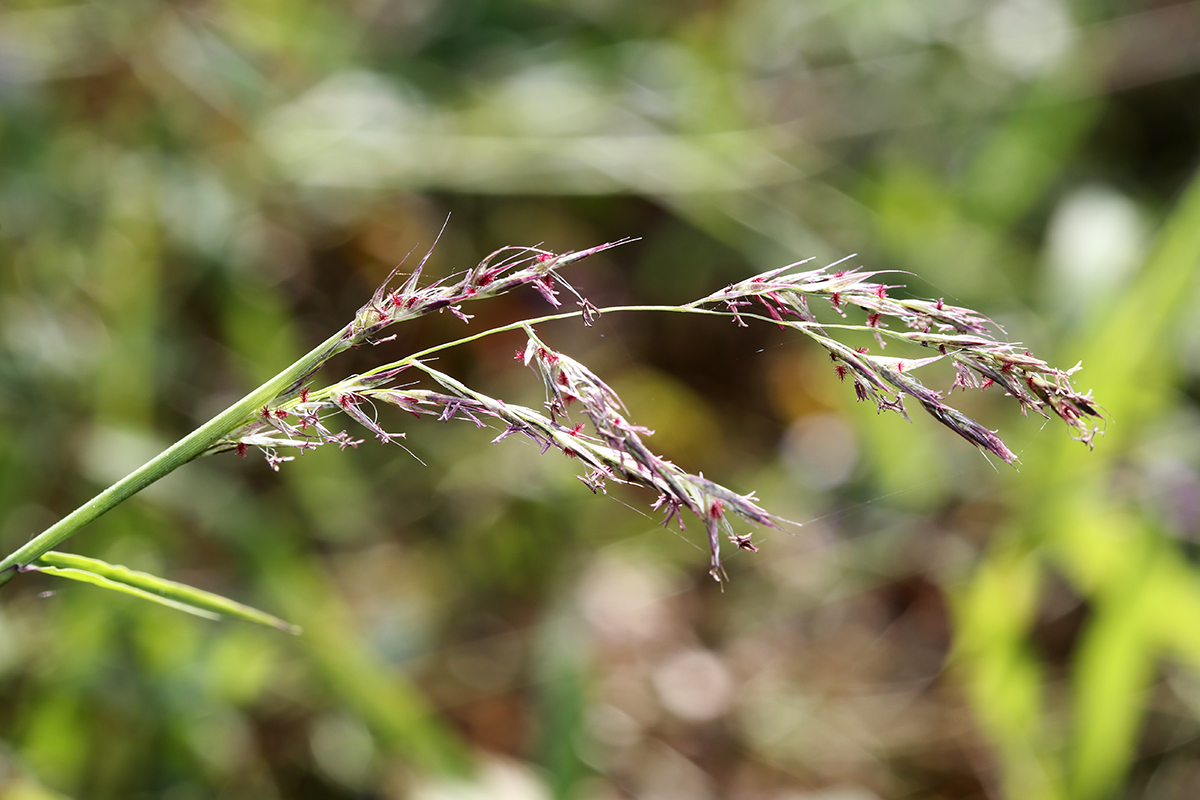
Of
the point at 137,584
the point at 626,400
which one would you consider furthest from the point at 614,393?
the point at 626,400

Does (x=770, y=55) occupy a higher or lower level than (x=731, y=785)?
higher

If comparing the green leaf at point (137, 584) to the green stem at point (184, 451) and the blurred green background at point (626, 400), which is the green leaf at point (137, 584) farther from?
the blurred green background at point (626, 400)

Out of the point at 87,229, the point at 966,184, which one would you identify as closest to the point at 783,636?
the point at 966,184

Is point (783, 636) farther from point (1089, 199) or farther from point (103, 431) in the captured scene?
point (103, 431)

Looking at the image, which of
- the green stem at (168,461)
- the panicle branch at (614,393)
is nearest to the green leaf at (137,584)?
the green stem at (168,461)

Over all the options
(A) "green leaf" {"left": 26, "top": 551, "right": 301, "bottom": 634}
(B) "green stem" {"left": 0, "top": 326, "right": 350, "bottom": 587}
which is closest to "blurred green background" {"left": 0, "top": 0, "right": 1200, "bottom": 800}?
(A) "green leaf" {"left": 26, "top": 551, "right": 301, "bottom": 634}

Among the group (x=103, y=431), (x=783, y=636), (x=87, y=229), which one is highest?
(x=87, y=229)

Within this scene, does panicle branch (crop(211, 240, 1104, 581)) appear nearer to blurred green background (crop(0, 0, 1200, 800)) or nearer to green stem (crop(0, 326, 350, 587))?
green stem (crop(0, 326, 350, 587))
